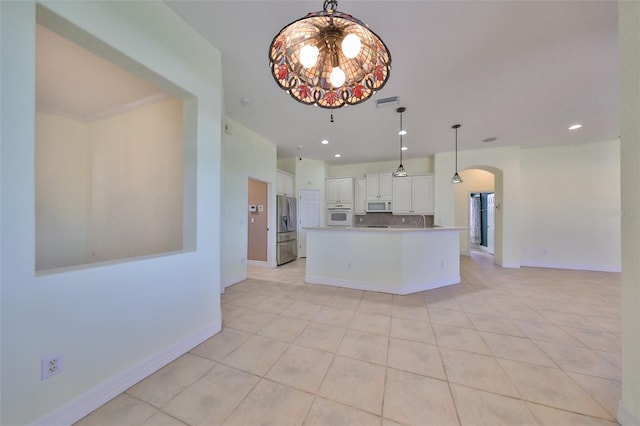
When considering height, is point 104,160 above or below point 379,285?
above

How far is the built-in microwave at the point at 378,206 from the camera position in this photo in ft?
19.8

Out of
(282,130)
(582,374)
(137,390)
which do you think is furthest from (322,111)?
(582,374)

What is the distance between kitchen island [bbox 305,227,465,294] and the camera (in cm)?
330

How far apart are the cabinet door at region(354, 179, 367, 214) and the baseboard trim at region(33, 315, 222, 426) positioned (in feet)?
16.6

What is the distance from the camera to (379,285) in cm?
336

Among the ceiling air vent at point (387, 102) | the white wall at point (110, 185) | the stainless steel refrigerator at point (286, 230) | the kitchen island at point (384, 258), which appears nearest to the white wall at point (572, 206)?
the kitchen island at point (384, 258)

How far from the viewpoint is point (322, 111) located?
10.9 ft

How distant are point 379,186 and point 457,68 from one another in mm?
→ 3819

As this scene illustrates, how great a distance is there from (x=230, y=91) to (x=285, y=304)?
2.85 m

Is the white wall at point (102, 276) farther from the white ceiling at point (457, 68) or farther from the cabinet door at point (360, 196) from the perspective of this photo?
the cabinet door at point (360, 196)

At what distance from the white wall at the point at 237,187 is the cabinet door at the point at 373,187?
10.0 feet

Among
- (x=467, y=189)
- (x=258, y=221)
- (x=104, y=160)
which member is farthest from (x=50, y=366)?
(x=467, y=189)

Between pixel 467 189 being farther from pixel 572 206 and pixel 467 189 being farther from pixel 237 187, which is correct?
pixel 237 187

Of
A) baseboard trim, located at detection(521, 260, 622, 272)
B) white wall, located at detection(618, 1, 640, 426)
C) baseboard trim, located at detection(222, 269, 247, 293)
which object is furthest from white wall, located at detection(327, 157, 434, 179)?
white wall, located at detection(618, 1, 640, 426)
